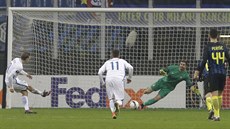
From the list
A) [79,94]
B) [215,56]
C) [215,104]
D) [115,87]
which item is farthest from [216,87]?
[79,94]

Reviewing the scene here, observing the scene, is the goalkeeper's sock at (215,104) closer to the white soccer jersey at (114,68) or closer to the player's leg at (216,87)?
the player's leg at (216,87)

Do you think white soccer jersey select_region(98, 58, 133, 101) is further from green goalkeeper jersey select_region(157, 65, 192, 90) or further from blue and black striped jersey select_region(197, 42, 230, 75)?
green goalkeeper jersey select_region(157, 65, 192, 90)

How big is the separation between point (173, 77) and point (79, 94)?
3.26 meters

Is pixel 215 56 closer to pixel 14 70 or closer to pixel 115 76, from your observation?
pixel 115 76

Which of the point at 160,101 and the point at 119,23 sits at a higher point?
the point at 119,23

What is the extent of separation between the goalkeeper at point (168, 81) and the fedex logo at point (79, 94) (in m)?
1.40

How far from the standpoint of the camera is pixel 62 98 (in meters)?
26.4

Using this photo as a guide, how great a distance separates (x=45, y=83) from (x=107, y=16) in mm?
2937

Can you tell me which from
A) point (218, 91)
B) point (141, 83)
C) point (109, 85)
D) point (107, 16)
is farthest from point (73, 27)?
point (218, 91)

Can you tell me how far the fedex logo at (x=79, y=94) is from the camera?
26391 mm

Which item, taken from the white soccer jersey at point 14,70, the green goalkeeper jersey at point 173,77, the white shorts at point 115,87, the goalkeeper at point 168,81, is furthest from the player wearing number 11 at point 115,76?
the green goalkeeper jersey at point 173,77

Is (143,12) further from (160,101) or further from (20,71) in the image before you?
(20,71)

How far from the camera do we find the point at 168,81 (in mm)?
25016

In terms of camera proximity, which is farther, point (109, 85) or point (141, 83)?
point (141, 83)
